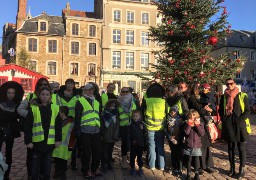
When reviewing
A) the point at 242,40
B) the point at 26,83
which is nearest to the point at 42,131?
the point at 26,83

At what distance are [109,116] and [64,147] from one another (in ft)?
3.92

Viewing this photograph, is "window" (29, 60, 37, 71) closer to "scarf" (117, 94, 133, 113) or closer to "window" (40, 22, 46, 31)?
"window" (40, 22, 46, 31)

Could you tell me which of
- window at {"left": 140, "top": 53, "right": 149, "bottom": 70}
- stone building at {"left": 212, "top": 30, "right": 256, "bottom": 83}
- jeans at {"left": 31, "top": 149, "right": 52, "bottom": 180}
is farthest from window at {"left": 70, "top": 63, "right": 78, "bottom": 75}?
jeans at {"left": 31, "top": 149, "right": 52, "bottom": 180}

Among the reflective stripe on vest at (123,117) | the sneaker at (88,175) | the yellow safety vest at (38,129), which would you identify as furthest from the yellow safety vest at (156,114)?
the yellow safety vest at (38,129)

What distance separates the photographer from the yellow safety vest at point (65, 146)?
541 centimetres

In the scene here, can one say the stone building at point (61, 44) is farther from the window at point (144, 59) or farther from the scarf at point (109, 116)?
the scarf at point (109, 116)

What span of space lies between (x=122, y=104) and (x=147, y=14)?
113 ft

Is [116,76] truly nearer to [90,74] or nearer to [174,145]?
[90,74]

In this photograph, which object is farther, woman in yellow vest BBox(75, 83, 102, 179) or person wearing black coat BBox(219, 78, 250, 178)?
person wearing black coat BBox(219, 78, 250, 178)

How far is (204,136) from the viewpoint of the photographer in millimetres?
5809

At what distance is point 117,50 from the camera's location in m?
37.6

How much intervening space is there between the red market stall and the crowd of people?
61.5ft

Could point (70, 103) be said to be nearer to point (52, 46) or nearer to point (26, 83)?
point (26, 83)

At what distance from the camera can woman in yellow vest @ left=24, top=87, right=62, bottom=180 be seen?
14.9 ft
